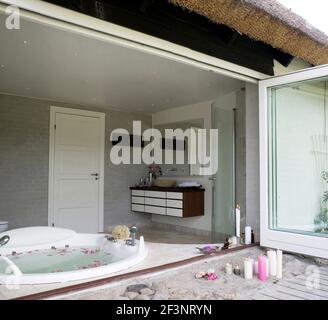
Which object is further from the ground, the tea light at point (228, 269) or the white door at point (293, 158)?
the white door at point (293, 158)

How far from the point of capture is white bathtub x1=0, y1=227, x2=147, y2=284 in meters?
2.92

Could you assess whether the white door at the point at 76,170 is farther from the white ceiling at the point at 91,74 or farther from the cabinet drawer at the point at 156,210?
the cabinet drawer at the point at 156,210

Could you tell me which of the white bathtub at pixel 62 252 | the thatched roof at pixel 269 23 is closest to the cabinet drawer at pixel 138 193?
the white bathtub at pixel 62 252

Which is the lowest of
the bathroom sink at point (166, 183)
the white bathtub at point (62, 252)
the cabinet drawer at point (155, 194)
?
the white bathtub at point (62, 252)

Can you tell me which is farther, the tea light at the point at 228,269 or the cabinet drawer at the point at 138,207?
the cabinet drawer at the point at 138,207

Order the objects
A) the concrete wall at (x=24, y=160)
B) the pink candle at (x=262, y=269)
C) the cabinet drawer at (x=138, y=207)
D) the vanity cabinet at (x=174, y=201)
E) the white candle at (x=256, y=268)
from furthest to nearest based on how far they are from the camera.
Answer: the cabinet drawer at (x=138, y=207)
the vanity cabinet at (x=174, y=201)
the concrete wall at (x=24, y=160)
the white candle at (x=256, y=268)
the pink candle at (x=262, y=269)

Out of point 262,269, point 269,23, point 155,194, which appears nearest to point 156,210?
point 155,194

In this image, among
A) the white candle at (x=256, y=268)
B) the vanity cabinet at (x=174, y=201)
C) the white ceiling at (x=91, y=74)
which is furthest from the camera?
the vanity cabinet at (x=174, y=201)

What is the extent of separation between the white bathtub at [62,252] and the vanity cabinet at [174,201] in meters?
1.60

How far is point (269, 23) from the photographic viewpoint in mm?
2742

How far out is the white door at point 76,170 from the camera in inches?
199

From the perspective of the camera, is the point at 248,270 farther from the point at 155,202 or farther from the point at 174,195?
the point at 155,202

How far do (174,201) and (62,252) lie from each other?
207 cm
